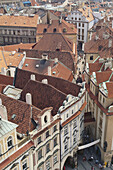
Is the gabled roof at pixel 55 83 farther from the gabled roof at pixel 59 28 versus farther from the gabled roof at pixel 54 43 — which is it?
the gabled roof at pixel 59 28

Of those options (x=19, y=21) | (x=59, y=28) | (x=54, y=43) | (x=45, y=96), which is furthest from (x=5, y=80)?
(x=19, y=21)

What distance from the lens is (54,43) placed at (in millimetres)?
87312

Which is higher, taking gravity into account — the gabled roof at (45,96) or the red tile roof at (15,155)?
the gabled roof at (45,96)

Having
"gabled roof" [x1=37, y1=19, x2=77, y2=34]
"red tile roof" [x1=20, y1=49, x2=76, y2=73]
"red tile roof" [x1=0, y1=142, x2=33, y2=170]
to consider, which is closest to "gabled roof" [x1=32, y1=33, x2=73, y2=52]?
"red tile roof" [x1=20, y1=49, x2=76, y2=73]

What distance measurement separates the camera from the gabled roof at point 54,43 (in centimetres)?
8599

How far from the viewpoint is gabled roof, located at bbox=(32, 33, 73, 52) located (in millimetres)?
85988

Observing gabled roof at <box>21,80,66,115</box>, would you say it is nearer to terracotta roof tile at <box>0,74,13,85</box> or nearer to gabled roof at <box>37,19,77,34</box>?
terracotta roof tile at <box>0,74,13,85</box>

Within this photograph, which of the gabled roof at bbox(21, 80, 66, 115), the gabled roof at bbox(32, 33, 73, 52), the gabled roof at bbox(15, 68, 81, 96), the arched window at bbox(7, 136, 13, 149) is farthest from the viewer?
the gabled roof at bbox(32, 33, 73, 52)

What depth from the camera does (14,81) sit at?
61.4 meters

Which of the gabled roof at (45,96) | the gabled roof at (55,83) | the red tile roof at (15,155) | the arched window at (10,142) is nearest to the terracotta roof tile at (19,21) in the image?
the gabled roof at (55,83)

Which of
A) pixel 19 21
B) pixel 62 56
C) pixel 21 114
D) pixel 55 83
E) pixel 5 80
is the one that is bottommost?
pixel 21 114

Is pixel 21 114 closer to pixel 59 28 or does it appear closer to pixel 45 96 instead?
pixel 45 96

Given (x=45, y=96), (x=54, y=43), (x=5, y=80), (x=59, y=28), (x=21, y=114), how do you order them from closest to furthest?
(x=21, y=114) < (x=45, y=96) < (x=5, y=80) < (x=54, y=43) < (x=59, y=28)

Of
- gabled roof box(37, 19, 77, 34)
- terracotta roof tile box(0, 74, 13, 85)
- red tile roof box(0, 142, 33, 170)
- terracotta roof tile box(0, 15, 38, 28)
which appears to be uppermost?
terracotta roof tile box(0, 15, 38, 28)
